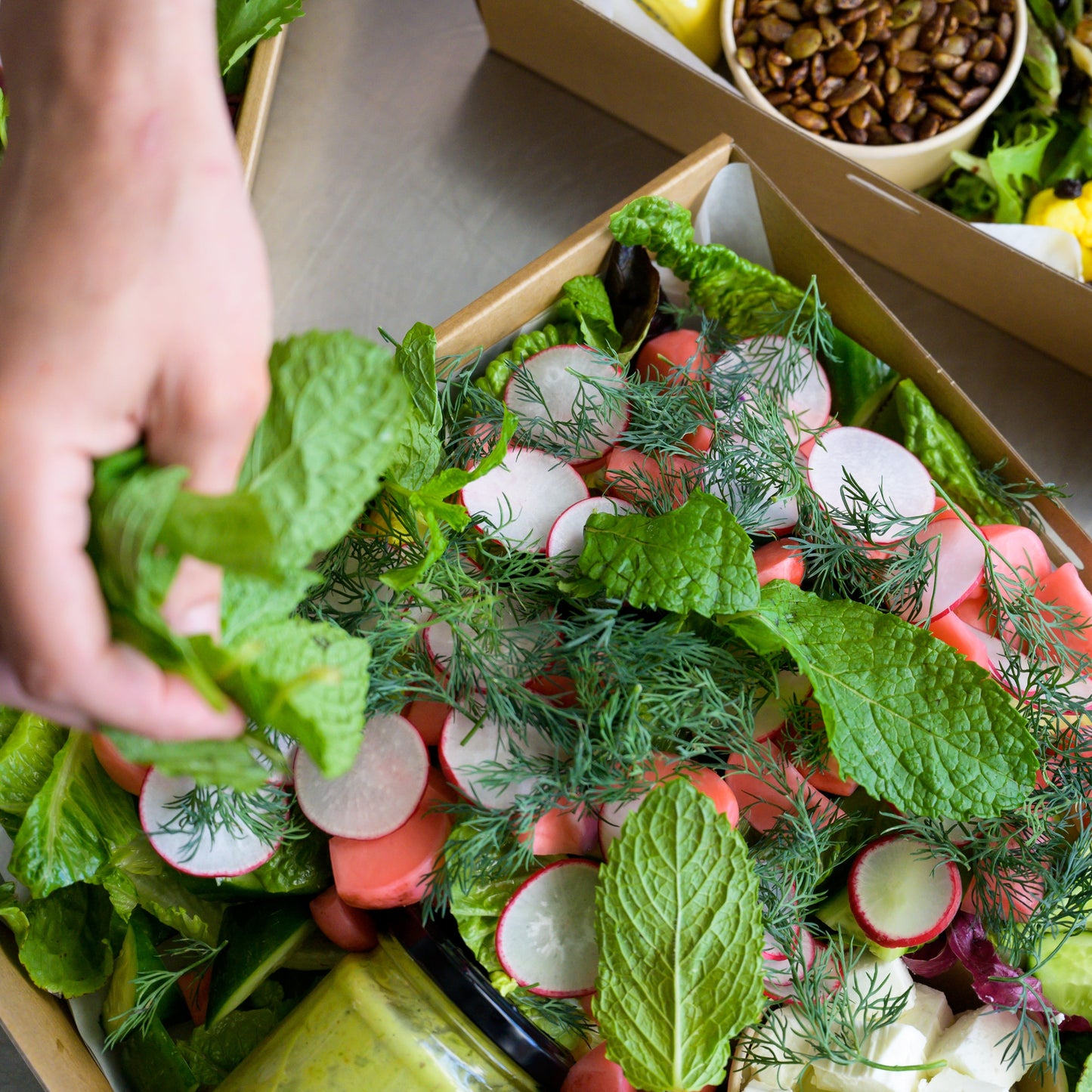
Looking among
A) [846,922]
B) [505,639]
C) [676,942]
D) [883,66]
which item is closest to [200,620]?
[505,639]

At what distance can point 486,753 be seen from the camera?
782mm

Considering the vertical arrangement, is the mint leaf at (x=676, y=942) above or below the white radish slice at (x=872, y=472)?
below

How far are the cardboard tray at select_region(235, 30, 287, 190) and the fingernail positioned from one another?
758 millimetres

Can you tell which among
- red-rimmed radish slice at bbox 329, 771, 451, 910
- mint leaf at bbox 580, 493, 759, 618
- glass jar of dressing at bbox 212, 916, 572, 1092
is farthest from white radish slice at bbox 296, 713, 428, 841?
mint leaf at bbox 580, 493, 759, 618

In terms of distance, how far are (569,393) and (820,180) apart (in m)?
0.45

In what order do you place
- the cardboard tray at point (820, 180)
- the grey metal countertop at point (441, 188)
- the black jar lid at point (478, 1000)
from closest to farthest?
the black jar lid at point (478, 1000)
the cardboard tray at point (820, 180)
the grey metal countertop at point (441, 188)

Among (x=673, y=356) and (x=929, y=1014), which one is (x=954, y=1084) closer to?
(x=929, y=1014)

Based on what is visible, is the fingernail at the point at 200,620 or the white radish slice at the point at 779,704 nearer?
the fingernail at the point at 200,620

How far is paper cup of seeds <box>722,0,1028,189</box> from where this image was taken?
1167 mm

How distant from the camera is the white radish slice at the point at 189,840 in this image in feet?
2.62

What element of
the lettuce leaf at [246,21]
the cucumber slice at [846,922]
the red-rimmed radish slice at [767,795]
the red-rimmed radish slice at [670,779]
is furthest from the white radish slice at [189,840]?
the lettuce leaf at [246,21]

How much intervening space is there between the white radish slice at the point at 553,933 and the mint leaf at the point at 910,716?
245mm

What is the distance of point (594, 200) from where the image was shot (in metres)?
1.30

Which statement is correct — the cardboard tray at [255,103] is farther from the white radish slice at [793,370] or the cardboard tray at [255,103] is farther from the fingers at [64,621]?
the fingers at [64,621]
